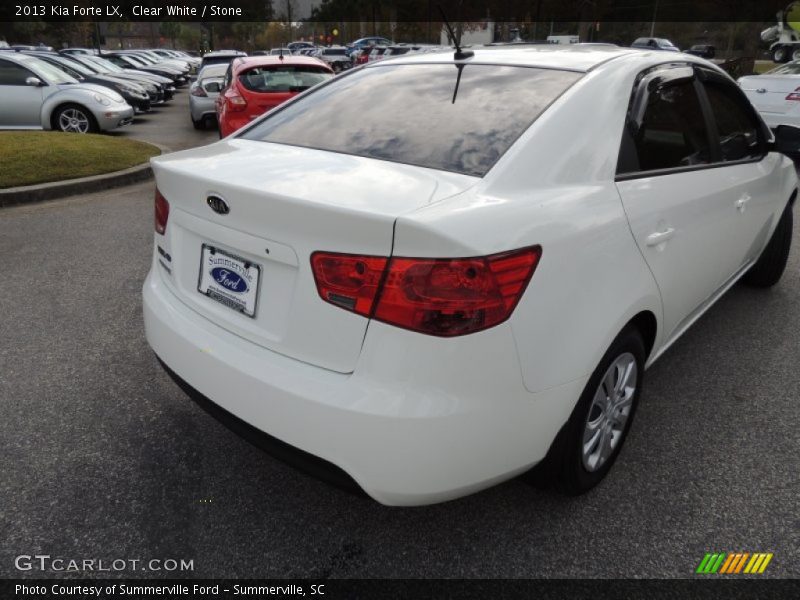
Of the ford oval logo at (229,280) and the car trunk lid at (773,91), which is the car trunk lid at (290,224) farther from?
the car trunk lid at (773,91)

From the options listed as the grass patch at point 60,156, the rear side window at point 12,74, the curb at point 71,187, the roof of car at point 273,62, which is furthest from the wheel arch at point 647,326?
the rear side window at point 12,74

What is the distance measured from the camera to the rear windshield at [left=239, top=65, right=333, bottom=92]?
29.0 ft

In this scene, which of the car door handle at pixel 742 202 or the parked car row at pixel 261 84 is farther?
the parked car row at pixel 261 84

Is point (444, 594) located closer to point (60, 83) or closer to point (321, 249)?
point (321, 249)

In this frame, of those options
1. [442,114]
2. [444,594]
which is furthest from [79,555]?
[442,114]

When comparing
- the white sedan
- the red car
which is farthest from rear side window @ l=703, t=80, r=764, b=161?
the white sedan

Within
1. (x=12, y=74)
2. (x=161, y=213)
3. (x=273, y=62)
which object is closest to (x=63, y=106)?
(x=12, y=74)

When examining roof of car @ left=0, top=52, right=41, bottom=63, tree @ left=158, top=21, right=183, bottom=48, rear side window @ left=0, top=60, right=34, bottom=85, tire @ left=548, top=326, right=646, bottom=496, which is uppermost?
tree @ left=158, top=21, right=183, bottom=48

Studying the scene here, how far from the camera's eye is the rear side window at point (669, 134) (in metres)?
2.34

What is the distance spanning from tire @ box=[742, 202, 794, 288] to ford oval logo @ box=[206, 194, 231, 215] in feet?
12.3

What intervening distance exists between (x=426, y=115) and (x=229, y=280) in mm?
995

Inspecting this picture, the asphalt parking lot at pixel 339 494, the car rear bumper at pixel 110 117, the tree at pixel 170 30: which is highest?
the tree at pixel 170 30

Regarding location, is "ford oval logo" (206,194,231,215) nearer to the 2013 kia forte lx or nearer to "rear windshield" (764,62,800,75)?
the 2013 kia forte lx

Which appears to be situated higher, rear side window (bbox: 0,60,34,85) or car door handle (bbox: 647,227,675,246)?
rear side window (bbox: 0,60,34,85)
